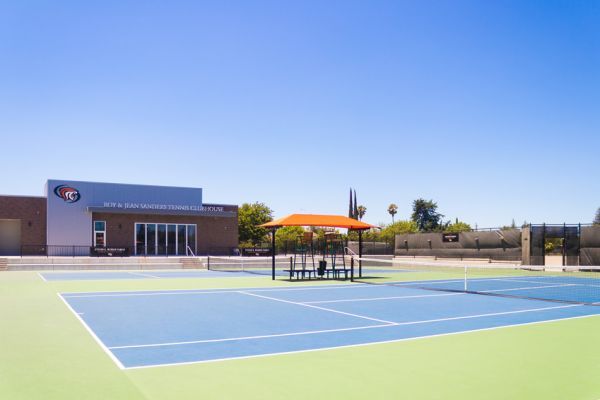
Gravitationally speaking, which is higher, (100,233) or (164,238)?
(100,233)

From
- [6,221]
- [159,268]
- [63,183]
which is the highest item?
[63,183]

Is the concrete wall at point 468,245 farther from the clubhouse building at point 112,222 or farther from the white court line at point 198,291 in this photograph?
the white court line at point 198,291

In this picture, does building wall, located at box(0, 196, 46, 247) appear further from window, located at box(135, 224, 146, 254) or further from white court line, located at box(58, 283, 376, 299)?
white court line, located at box(58, 283, 376, 299)

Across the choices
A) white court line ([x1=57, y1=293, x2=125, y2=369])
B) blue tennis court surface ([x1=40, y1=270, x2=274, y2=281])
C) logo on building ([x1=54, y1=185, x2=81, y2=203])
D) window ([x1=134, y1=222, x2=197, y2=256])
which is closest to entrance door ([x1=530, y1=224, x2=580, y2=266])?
blue tennis court surface ([x1=40, y1=270, x2=274, y2=281])

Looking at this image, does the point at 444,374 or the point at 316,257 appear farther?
the point at 316,257

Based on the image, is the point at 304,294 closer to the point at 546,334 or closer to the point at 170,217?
the point at 546,334

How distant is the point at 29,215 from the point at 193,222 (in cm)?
1211

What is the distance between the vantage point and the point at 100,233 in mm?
40875

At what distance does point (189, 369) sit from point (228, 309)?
20.2 ft

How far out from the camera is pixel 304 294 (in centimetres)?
1733

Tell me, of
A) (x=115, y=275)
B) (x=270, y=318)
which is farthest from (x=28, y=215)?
(x=270, y=318)

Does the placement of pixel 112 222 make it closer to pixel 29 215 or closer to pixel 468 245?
pixel 29 215

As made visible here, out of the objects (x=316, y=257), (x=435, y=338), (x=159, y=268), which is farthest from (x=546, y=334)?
(x=316, y=257)

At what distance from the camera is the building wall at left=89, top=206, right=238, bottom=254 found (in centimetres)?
4100
